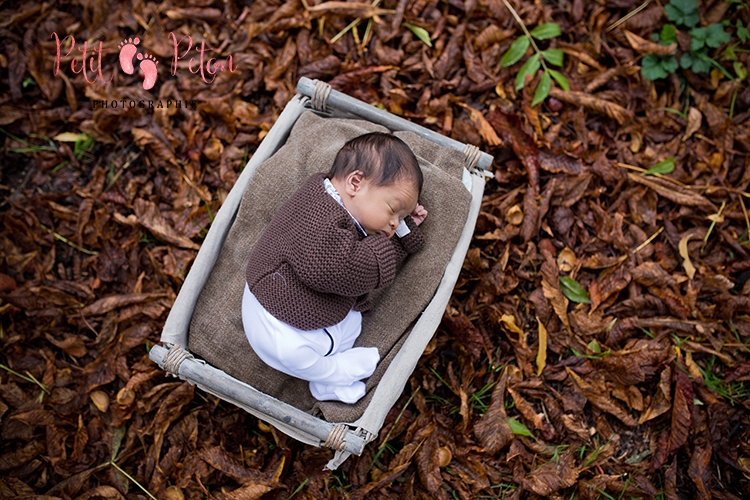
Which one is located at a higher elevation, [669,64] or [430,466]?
[669,64]

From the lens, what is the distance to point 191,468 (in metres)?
2.75

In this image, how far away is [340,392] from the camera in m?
2.59

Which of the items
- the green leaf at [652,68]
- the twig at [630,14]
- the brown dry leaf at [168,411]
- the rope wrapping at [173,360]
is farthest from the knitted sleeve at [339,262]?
the twig at [630,14]

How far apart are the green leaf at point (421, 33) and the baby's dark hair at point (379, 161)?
1251 millimetres

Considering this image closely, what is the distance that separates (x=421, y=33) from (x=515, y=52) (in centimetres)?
57

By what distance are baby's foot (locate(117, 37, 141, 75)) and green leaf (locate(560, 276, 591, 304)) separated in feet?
9.25

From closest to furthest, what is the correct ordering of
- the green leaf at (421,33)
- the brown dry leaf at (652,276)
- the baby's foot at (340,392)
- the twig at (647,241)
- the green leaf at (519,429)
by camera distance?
the baby's foot at (340,392) < the green leaf at (519,429) < the brown dry leaf at (652,276) < the twig at (647,241) < the green leaf at (421,33)

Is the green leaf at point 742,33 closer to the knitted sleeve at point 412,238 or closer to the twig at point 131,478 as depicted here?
the knitted sleeve at point 412,238

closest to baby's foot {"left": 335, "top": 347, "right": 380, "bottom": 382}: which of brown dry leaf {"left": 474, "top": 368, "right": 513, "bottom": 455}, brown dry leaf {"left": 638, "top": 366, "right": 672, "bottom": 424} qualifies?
brown dry leaf {"left": 474, "top": 368, "right": 513, "bottom": 455}

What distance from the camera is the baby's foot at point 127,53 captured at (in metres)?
3.46

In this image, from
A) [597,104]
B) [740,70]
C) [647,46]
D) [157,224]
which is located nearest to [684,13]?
[647,46]

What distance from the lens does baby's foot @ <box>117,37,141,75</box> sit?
3.46 metres

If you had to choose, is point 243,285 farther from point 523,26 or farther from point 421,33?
point 523,26

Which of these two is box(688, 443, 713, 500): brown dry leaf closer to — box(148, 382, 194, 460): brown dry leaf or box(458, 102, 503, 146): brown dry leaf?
box(458, 102, 503, 146): brown dry leaf
